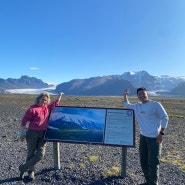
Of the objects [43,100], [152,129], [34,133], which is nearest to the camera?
[152,129]

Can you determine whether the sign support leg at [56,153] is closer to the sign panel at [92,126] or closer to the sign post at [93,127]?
the sign post at [93,127]

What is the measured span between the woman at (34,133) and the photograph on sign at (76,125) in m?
0.41

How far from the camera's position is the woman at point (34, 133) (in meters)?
9.68

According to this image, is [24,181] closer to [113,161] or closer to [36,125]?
[36,125]

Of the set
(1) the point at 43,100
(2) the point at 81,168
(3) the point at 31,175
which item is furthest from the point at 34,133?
(2) the point at 81,168

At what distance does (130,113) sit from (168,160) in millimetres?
4809

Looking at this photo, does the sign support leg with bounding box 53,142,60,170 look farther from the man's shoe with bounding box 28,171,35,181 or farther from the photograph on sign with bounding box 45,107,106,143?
the man's shoe with bounding box 28,171,35,181

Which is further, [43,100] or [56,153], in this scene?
[56,153]

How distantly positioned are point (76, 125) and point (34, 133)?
4.97 ft

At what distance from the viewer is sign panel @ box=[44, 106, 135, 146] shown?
9961 mm

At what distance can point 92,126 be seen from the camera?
33.8 feet

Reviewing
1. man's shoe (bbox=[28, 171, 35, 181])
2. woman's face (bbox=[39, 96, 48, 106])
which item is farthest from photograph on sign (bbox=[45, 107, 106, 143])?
man's shoe (bbox=[28, 171, 35, 181])

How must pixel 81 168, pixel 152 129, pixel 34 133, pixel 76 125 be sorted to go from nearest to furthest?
pixel 152 129 → pixel 34 133 → pixel 76 125 → pixel 81 168

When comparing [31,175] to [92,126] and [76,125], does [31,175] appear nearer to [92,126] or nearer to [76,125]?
[76,125]
